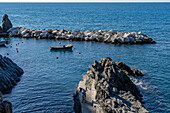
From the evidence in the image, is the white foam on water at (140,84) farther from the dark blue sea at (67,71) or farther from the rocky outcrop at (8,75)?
the rocky outcrop at (8,75)

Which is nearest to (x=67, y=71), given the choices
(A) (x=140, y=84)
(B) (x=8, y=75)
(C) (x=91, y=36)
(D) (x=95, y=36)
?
(B) (x=8, y=75)

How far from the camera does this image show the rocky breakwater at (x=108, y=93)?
2683 centimetres

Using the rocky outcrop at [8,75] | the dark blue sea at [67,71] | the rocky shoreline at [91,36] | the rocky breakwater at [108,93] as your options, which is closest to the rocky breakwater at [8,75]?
the rocky outcrop at [8,75]

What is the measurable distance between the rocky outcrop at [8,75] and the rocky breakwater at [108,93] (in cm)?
1482

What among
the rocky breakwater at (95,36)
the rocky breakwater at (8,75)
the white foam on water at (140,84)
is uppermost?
the rocky breakwater at (95,36)

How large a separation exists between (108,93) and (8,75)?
23604mm

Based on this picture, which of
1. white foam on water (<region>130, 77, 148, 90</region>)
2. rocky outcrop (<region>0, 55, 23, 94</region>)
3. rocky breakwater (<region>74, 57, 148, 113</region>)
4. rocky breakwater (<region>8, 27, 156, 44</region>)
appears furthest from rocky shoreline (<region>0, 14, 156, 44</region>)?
rocky breakwater (<region>74, 57, 148, 113</region>)

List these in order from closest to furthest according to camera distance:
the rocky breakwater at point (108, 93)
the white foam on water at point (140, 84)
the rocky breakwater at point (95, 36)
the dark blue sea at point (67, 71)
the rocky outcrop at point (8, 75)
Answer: the rocky breakwater at point (108, 93)
the dark blue sea at point (67, 71)
the rocky outcrop at point (8, 75)
the white foam on water at point (140, 84)
the rocky breakwater at point (95, 36)

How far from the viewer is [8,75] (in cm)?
4175

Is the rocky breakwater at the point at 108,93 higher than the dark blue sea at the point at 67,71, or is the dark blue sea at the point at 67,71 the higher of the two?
the rocky breakwater at the point at 108,93

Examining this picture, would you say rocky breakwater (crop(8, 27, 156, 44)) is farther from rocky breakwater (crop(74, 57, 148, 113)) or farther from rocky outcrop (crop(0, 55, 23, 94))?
rocky breakwater (crop(74, 57, 148, 113))

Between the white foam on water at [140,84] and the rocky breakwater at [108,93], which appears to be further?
the white foam on water at [140,84]

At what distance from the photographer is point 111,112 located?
26.0 meters

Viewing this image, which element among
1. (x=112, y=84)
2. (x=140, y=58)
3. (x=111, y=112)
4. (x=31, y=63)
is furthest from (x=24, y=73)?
(x=140, y=58)
